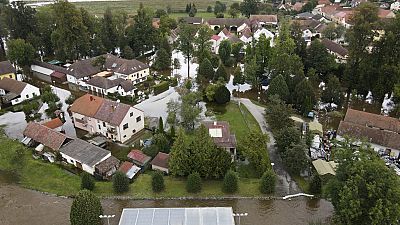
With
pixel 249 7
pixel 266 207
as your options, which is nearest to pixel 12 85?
pixel 266 207

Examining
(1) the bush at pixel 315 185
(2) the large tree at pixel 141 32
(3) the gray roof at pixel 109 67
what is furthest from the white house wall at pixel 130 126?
(2) the large tree at pixel 141 32

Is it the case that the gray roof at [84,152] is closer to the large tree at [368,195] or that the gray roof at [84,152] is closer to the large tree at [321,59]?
the large tree at [368,195]

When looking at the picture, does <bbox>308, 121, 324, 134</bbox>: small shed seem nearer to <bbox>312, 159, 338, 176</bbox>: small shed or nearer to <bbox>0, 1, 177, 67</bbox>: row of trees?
<bbox>312, 159, 338, 176</bbox>: small shed

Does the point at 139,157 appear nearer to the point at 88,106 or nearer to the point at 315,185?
the point at 88,106

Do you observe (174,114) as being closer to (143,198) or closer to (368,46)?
(143,198)

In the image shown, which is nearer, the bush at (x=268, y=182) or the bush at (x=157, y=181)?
the bush at (x=268, y=182)

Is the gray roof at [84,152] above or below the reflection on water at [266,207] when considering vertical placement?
above

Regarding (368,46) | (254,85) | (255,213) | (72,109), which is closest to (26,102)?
(72,109)
